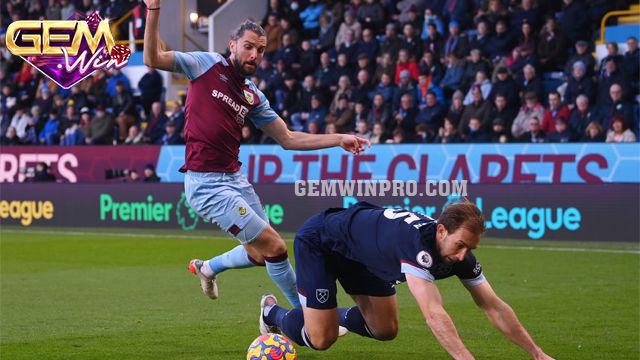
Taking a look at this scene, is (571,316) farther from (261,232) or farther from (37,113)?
(37,113)

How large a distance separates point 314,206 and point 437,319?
13581mm

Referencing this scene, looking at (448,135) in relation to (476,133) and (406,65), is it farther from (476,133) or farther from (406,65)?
(406,65)

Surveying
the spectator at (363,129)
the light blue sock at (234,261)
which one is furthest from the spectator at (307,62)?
the light blue sock at (234,261)

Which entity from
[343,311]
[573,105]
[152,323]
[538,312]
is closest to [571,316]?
[538,312]

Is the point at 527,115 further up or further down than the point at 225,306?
further up

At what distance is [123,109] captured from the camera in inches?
972

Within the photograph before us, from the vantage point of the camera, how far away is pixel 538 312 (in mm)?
10211

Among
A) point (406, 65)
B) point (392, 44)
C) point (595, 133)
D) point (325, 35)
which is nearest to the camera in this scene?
point (595, 133)

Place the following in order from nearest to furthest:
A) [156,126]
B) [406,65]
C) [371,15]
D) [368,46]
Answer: [406,65]
[368,46]
[371,15]
[156,126]

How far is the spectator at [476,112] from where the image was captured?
61.3ft

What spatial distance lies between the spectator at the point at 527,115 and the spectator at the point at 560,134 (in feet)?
2.13

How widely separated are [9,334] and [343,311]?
127 inches

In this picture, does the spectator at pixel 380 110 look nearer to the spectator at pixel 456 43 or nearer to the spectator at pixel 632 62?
the spectator at pixel 456 43

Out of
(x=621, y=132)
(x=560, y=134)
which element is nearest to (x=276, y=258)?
(x=621, y=132)
